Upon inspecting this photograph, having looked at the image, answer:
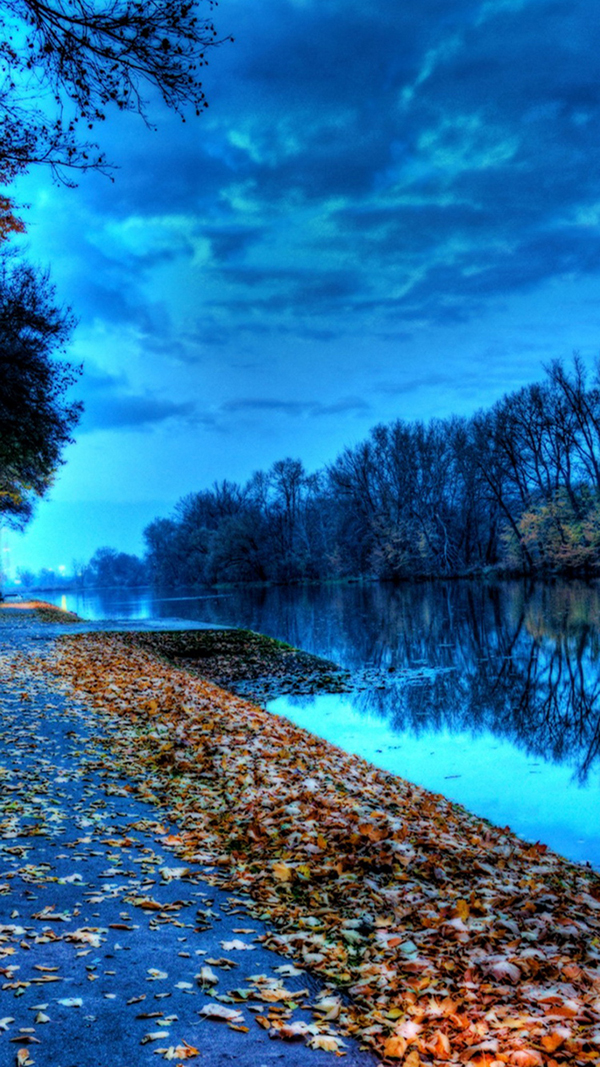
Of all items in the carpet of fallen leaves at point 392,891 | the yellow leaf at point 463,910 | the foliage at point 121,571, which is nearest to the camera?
the carpet of fallen leaves at point 392,891

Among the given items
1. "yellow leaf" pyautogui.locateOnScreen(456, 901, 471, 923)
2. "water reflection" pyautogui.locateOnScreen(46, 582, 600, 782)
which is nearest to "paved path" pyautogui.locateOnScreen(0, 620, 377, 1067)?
"yellow leaf" pyautogui.locateOnScreen(456, 901, 471, 923)

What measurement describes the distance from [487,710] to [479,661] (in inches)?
235

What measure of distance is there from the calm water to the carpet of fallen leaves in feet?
4.09

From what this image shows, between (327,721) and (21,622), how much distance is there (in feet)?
66.0

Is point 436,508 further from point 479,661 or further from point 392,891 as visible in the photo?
point 392,891

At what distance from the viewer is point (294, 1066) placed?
3396 millimetres

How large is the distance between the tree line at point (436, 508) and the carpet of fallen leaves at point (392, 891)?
49.1 meters

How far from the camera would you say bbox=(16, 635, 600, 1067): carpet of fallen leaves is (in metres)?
3.73

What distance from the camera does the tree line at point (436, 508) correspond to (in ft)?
183

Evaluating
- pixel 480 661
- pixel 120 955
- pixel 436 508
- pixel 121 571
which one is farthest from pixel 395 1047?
pixel 121 571

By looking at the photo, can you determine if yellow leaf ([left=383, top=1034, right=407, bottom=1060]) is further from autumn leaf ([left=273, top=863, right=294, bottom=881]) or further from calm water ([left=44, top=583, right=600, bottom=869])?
calm water ([left=44, top=583, right=600, bottom=869])

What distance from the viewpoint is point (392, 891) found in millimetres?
5527

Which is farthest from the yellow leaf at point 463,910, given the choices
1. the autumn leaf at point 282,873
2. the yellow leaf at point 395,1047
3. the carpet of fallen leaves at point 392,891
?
the yellow leaf at point 395,1047

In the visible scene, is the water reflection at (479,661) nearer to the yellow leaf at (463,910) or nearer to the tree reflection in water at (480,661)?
the tree reflection in water at (480,661)
